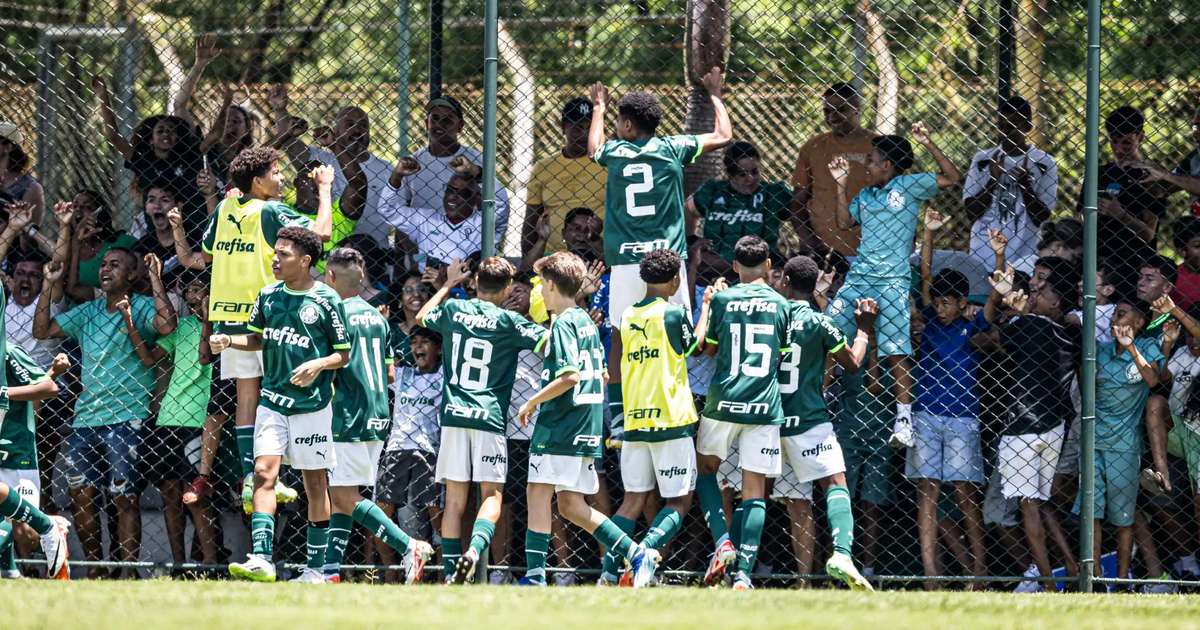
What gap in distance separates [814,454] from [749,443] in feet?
1.22

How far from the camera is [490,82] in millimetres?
8453

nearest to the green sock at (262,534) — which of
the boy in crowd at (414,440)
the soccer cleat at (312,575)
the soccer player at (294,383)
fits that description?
the soccer player at (294,383)

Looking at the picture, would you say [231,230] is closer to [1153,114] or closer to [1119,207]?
[1119,207]

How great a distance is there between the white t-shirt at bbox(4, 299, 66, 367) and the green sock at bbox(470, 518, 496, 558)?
324 cm

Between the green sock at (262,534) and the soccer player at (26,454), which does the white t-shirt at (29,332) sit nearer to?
the soccer player at (26,454)

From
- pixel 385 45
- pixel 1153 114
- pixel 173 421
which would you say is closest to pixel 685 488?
pixel 173 421

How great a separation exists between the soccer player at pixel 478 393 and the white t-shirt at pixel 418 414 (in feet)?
3.11

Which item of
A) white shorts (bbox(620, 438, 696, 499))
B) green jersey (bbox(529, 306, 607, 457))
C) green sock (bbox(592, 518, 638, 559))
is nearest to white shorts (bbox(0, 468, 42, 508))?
green jersey (bbox(529, 306, 607, 457))

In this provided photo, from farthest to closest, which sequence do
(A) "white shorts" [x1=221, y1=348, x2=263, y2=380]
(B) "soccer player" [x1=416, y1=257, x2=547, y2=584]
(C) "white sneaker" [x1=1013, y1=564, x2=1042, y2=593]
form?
(C) "white sneaker" [x1=1013, y1=564, x2=1042, y2=593] < (A) "white shorts" [x1=221, y1=348, x2=263, y2=380] < (B) "soccer player" [x1=416, y1=257, x2=547, y2=584]

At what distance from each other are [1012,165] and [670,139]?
234 centimetres

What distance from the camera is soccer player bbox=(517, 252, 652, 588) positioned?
788cm

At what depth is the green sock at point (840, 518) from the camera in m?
7.96

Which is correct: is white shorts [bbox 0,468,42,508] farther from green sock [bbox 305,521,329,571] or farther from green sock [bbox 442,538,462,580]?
green sock [bbox 442,538,462,580]

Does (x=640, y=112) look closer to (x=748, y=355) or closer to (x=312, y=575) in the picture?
(x=748, y=355)
